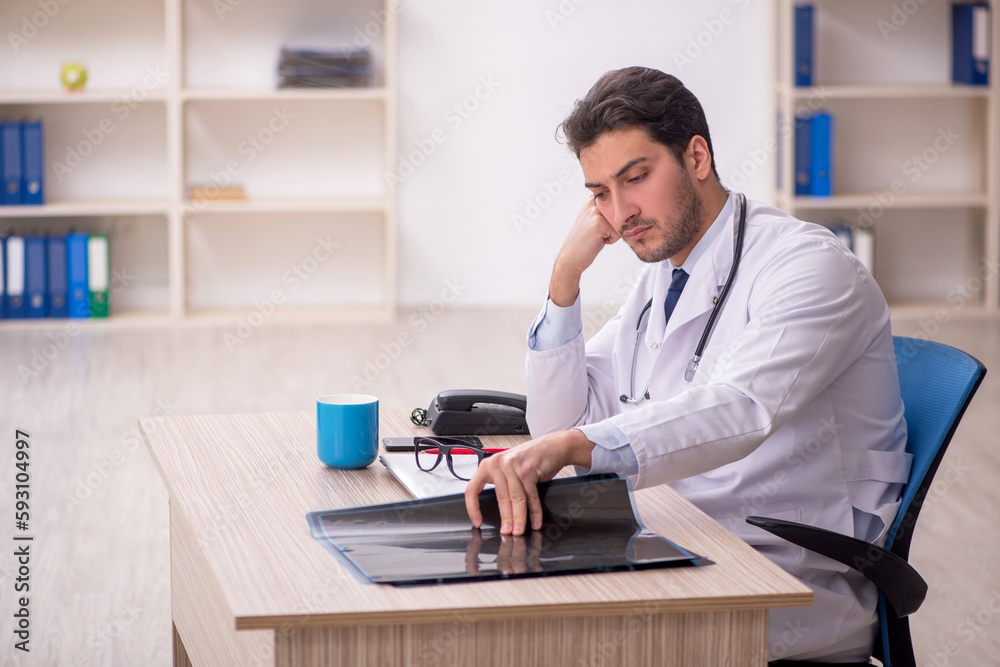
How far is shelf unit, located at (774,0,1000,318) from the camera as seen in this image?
17.9ft

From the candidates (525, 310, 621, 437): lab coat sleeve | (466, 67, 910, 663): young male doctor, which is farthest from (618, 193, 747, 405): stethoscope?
(525, 310, 621, 437): lab coat sleeve

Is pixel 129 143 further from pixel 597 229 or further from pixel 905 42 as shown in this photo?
pixel 597 229

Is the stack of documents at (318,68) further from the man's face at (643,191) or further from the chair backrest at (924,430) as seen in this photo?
the chair backrest at (924,430)

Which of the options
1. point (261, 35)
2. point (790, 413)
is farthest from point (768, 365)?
point (261, 35)

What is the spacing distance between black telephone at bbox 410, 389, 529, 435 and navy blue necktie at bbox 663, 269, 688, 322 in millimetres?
250

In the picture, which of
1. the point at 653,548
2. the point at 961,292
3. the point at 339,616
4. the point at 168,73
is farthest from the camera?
the point at 961,292

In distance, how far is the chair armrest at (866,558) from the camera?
1.23m

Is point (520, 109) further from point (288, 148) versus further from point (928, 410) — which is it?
point (928, 410)

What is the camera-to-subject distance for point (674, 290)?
5.39ft

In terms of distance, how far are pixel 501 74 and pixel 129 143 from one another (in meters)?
1.85

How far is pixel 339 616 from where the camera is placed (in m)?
0.93

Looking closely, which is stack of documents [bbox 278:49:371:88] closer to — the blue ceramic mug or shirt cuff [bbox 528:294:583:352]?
shirt cuff [bbox 528:294:583:352]

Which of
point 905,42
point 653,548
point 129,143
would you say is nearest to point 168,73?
point 129,143

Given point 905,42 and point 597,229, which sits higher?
point 905,42
